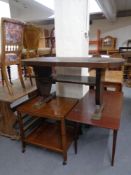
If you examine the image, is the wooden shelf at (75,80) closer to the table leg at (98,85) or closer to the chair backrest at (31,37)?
the table leg at (98,85)

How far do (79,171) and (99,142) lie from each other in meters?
0.50

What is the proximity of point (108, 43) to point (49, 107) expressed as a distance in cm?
534

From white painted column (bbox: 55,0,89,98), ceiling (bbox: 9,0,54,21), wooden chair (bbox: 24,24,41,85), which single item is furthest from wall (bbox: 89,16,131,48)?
white painted column (bbox: 55,0,89,98)

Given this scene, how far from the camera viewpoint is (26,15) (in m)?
6.67

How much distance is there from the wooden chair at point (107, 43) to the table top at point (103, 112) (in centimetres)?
455

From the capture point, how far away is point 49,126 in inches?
78.9

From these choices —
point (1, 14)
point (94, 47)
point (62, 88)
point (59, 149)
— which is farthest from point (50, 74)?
point (94, 47)

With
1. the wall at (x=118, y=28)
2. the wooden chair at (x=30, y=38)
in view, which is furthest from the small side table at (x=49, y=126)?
the wall at (x=118, y=28)

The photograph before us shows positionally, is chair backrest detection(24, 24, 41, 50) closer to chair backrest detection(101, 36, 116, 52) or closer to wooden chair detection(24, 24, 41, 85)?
wooden chair detection(24, 24, 41, 85)

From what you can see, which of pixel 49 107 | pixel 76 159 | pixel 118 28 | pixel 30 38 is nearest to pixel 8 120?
pixel 49 107

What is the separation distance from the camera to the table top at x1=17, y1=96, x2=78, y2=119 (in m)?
1.45

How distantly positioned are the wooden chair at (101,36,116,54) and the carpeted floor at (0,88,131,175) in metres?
4.72

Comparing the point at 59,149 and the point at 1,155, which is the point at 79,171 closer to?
the point at 59,149

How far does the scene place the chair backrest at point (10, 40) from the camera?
1809mm
